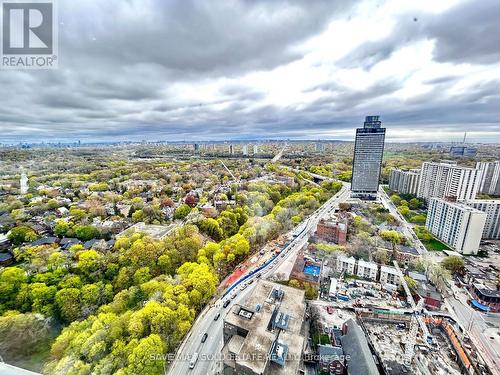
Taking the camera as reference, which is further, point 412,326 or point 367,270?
point 367,270

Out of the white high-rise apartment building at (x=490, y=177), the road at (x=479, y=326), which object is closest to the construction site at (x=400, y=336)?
the road at (x=479, y=326)

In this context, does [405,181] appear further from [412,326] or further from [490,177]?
[412,326]

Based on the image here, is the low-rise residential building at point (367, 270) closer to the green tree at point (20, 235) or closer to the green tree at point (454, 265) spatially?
the green tree at point (454, 265)

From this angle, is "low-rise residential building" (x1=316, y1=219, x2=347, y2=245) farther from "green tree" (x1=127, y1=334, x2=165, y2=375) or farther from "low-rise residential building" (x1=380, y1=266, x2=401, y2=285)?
"green tree" (x1=127, y1=334, x2=165, y2=375)

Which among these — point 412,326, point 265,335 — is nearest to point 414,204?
point 412,326

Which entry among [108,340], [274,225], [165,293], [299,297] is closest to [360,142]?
[274,225]

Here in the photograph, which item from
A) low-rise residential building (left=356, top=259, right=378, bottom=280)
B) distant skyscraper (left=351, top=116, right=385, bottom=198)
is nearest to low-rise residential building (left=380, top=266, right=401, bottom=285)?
low-rise residential building (left=356, top=259, right=378, bottom=280)
